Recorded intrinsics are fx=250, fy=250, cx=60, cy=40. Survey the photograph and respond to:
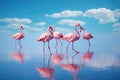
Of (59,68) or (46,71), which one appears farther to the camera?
(59,68)

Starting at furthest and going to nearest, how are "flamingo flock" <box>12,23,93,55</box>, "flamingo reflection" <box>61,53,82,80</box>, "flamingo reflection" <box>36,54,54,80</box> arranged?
1. "flamingo flock" <box>12,23,93,55</box>
2. "flamingo reflection" <box>61,53,82,80</box>
3. "flamingo reflection" <box>36,54,54,80</box>

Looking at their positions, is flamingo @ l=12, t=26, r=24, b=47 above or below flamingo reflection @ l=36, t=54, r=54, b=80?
above

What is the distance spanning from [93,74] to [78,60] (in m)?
0.81

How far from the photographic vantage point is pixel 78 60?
156 inches

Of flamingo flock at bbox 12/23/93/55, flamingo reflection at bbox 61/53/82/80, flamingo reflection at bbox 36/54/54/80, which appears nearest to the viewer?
flamingo reflection at bbox 36/54/54/80

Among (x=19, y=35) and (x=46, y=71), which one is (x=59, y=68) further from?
(x=19, y=35)

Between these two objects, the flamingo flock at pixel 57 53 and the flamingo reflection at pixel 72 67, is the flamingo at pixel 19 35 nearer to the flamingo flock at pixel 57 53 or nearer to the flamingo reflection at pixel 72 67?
the flamingo flock at pixel 57 53

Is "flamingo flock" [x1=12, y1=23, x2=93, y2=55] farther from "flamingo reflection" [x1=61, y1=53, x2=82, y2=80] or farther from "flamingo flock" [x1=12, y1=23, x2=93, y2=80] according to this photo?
"flamingo reflection" [x1=61, y1=53, x2=82, y2=80]

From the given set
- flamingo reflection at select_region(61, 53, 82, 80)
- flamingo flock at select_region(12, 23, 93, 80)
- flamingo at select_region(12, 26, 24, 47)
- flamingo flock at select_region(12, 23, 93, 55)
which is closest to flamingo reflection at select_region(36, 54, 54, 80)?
flamingo flock at select_region(12, 23, 93, 80)

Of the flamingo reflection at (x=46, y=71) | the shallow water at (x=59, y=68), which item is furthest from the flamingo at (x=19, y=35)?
the flamingo reflection at (x=46, y=71)

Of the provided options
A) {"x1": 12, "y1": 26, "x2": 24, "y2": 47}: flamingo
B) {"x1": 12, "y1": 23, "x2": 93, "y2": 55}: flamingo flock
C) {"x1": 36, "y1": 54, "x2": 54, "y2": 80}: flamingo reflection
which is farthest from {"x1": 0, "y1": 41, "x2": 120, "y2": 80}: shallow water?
{"x1": 12, "y1": 26, "x2": 24, "y2": 47}: flamingo

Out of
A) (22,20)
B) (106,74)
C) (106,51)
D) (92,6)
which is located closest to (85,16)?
(92,6)

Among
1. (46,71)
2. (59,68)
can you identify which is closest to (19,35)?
(59,68)

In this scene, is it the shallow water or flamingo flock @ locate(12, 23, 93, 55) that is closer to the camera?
the shallow water
